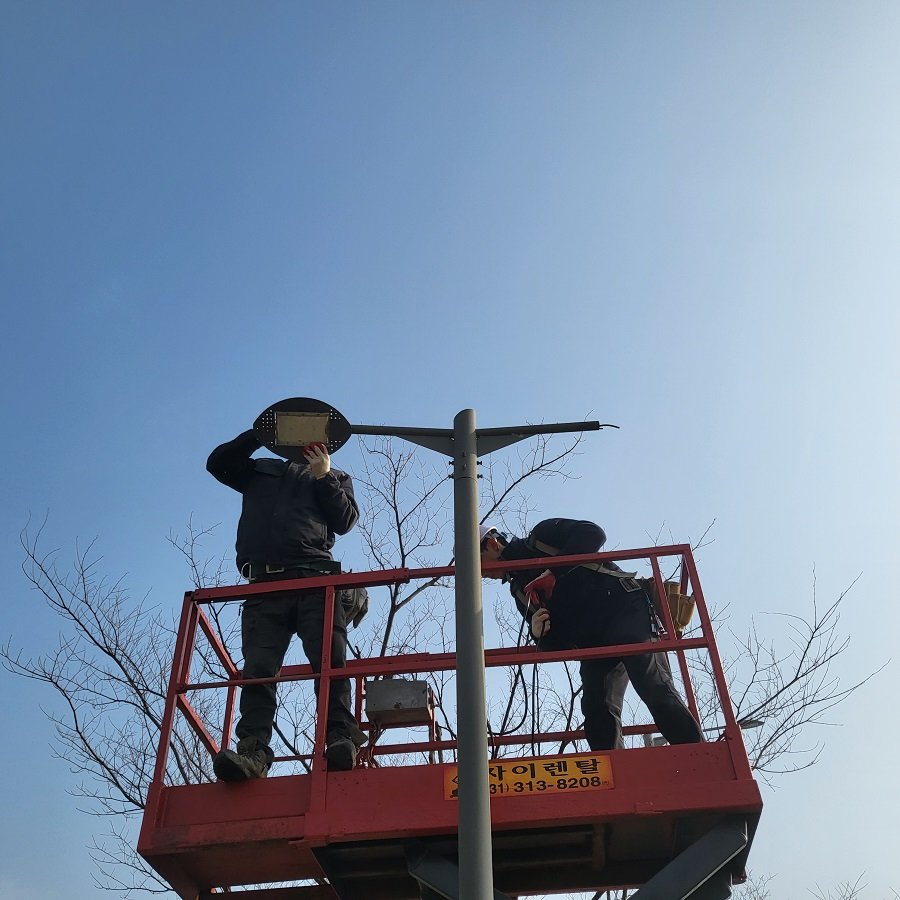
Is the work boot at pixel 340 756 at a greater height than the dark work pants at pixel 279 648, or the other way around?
the dark work pants at pixel 279 648

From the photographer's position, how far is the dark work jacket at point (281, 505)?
650 cm

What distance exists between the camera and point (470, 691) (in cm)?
386

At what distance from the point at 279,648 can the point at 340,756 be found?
41.3 inches

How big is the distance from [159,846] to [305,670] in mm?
2394

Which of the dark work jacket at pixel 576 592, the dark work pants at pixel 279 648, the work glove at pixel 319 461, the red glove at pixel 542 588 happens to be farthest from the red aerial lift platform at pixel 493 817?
the work glove at pixel 319 461

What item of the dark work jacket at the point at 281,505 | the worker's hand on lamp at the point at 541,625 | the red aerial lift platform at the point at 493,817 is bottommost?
the red aerial lift platform at the point at 493,817

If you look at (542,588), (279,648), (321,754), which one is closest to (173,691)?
(279,648)

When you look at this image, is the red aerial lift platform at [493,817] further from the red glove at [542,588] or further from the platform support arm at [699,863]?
the red glove at [542,588]

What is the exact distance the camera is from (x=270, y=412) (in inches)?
220

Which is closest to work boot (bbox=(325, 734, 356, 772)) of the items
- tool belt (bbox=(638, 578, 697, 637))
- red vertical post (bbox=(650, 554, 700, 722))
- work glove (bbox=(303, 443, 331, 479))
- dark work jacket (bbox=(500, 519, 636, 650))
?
dark work jacket (bbox=(500, 519, 636, 650))

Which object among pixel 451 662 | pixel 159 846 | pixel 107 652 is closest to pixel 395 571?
pixel 451 662

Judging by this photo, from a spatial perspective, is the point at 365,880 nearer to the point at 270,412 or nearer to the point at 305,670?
the point at 305,670

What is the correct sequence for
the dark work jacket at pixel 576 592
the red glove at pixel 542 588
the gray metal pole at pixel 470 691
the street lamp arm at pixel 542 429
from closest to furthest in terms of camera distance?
1. the gray metal pole at pixel 470 691
2. the street lamp arm at pixel 542 429
3. the dark work jacket at pixel 576 592
4. the red glove at pixel 542 588

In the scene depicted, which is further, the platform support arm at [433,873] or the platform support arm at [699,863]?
the platform support arm at [433,873]
